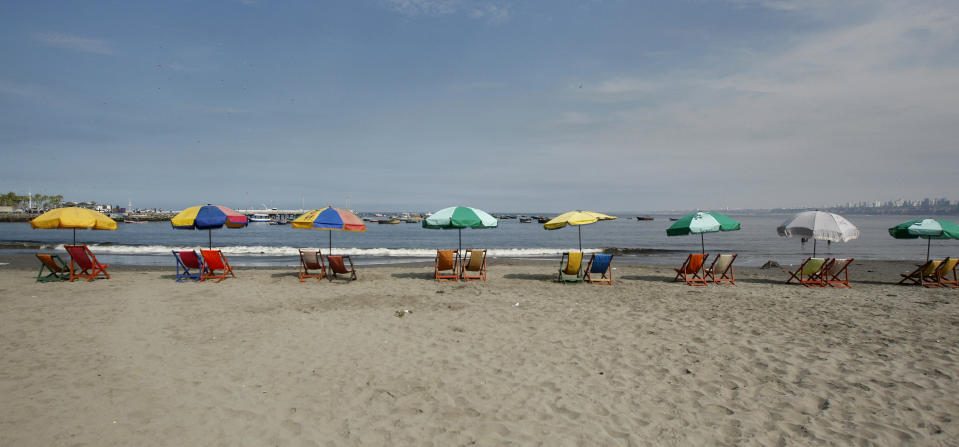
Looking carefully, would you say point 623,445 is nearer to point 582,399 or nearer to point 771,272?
point 582,399

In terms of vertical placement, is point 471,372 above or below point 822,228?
below

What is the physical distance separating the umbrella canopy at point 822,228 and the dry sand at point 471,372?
232 centimetres

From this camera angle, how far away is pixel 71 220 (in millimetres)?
10844

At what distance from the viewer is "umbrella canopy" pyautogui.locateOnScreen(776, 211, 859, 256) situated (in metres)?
10.9

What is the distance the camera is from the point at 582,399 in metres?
4.32

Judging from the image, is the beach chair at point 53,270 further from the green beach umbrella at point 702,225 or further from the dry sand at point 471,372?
the green beach umbrella at point 702,225

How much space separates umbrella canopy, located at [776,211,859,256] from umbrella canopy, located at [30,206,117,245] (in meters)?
16.0

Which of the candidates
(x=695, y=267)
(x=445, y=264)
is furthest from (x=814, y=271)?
(x=445, y=264)

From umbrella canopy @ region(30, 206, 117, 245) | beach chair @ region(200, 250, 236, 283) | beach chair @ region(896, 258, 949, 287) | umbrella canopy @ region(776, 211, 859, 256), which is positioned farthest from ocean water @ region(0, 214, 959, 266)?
umbrella canopy @ region(30, 206, 117, 245)

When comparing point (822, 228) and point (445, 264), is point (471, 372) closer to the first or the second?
point (445, 264)

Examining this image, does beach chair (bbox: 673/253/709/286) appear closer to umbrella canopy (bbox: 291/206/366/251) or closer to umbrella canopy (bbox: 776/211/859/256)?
umbrella canopy (bbox: 776/211/859/256)

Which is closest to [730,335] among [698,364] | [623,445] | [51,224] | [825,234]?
[698,364]

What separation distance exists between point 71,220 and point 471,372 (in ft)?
36.4

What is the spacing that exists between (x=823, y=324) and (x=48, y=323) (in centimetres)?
1141
